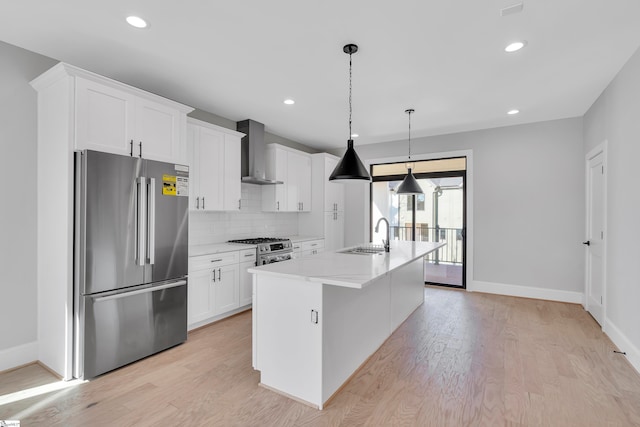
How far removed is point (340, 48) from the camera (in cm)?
268

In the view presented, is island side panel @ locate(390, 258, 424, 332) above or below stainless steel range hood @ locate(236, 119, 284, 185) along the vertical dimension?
below

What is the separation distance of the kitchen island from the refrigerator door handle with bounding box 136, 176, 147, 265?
1.13 metres

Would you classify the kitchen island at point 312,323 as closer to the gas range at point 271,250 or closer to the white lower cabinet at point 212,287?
the white lower cabinet at point 212,287

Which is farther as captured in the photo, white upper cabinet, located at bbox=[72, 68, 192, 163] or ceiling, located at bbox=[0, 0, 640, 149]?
white upper cabinet, located at bbox=[72, 68, 192, 163]

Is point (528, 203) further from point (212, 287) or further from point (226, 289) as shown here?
point (212, 287)

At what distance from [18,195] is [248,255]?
2306 mm

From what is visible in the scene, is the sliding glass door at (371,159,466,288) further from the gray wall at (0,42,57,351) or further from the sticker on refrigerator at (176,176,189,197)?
the gray wall at (0,42,57,351)

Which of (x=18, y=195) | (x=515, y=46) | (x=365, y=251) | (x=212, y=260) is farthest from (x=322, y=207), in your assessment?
(x=18, y=195)

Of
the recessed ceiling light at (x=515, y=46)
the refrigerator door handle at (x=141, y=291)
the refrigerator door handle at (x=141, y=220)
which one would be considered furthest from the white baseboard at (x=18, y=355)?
the recessed ceiling light at (x=515, y=46)

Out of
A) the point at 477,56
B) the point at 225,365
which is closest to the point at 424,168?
the point at 477,56

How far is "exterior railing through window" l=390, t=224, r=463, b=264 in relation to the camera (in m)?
5.63

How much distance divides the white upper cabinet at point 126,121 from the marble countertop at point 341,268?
5.53 ft

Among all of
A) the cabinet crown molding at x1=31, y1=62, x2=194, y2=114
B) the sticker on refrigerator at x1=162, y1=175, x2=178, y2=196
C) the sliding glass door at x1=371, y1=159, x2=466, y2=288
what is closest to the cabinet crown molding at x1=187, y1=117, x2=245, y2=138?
the cabinet crown molding at x1=31, y1=62, x2=194, y2=114

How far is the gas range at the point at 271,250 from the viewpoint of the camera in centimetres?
421
